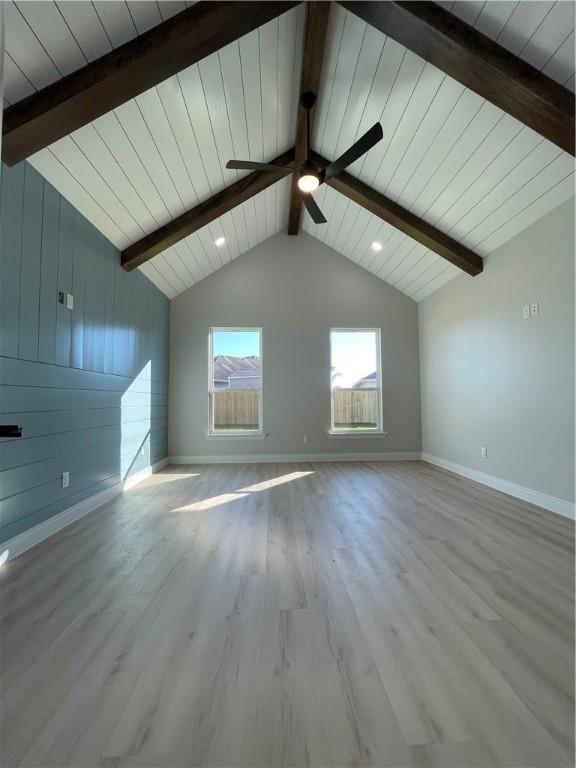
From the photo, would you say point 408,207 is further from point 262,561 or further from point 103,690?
point 103,690

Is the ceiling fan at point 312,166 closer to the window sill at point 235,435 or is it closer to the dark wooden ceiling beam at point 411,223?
the dark wooden ceiling beam at point 411,223

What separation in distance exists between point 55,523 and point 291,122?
428 centimetres

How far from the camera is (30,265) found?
2.57 m

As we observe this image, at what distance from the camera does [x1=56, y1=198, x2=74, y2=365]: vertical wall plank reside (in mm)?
2902

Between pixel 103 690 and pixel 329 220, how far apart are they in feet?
18.5

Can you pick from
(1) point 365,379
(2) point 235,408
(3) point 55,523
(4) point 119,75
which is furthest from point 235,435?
(4) point 119,75

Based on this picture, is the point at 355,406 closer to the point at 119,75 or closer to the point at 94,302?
the point at 94,302

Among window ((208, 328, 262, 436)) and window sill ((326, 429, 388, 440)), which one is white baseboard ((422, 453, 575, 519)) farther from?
window ((208, 328, 262, 436))

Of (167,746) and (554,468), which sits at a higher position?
(554,468)

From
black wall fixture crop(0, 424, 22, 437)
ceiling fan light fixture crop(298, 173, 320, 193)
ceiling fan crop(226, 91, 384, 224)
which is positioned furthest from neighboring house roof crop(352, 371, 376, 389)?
black wall fixture crop(0, 424, 22, 437)

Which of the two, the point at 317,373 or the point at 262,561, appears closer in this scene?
the point at 262,561

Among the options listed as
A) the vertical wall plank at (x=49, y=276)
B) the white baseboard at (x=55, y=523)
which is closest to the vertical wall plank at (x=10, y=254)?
the vertical wall plank at (x=49, y=276)

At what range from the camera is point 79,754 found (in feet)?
3.38

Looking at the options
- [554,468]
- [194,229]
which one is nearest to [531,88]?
[554,468]
